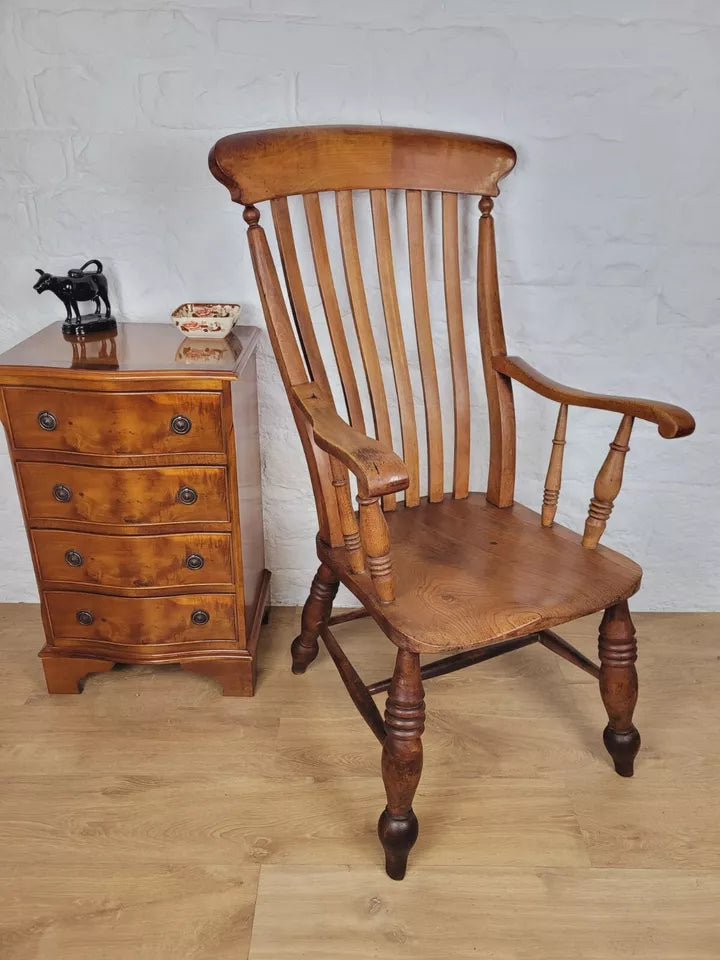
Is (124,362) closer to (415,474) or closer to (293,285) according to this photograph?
(293,285)

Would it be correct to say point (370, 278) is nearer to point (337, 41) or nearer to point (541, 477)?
point (337, 41)

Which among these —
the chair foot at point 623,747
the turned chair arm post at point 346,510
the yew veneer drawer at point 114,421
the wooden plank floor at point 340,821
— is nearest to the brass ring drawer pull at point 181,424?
the yew veneer drawer at point 114,421

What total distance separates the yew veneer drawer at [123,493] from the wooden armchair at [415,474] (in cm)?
28

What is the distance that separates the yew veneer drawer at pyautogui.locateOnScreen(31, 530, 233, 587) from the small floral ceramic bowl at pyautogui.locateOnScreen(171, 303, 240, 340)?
1.60 ft

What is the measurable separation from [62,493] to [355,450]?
801mm

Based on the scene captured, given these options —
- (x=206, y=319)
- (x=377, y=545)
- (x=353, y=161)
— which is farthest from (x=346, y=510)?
(x=353, y=161)

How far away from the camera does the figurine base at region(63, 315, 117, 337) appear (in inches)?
69.3

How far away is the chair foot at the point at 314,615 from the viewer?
1775 millimetres

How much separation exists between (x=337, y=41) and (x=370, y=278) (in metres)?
0.55

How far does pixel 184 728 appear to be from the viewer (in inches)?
69.9

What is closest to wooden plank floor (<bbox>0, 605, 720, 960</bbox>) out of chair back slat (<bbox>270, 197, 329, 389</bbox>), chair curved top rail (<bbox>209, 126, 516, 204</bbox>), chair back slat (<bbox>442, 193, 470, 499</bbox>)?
chair back slat (<bbox>442, 193, 470, 499</bbox>)

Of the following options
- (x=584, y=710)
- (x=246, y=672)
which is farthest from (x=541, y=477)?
(x=246, y=672)

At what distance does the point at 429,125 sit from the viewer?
5.82 feet

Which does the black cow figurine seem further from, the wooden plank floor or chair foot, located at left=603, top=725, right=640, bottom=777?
chair foot, located at left=603, top=725, right=640, bottom=777
